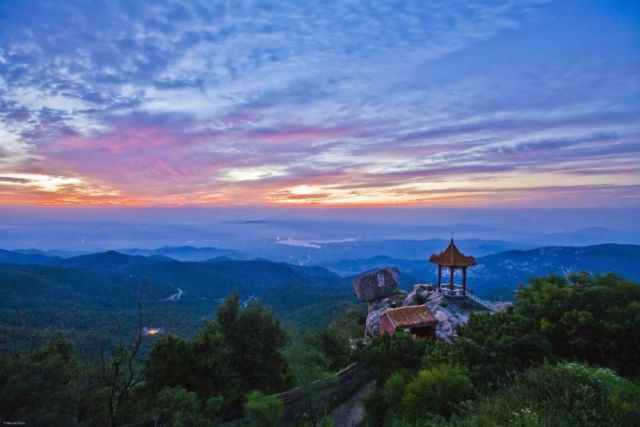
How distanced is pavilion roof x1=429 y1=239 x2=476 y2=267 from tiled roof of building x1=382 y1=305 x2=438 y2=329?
4.34 metres

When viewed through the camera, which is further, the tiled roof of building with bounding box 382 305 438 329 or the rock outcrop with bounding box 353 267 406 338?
the rock outcrop with bounding box 353 267 406 338

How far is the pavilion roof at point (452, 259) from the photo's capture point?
2578 cm

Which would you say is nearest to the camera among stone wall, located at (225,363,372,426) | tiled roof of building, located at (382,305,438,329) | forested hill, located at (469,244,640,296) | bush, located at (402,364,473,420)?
bush, located at (402,364,473,420)

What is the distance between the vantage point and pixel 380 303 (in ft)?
98.2

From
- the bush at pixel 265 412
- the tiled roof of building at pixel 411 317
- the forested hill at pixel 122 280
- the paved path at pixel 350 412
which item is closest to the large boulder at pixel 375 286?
the tiled roof of building at pixel 411 317

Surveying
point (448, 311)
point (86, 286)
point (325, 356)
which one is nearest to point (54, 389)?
point (325, 356)

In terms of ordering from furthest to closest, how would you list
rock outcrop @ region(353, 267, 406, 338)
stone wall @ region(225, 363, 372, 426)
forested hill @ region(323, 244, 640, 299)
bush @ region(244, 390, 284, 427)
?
forested hill @ region(323, 244, 640, 299), rock outcrop @ region(353, 267, 406, 338), stone wall @ region(225, 363, 372, 426), bush @ region(244, 390, 284, 427)

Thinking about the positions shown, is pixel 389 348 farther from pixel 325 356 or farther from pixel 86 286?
pixel 86 286

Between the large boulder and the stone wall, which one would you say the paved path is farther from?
the large boulder

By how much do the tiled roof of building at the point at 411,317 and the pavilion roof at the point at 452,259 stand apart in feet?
14.2

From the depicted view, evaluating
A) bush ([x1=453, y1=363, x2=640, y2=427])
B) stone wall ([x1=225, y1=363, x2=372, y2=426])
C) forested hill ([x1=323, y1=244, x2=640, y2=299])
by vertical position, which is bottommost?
forested hill ([x1=323, y1=244, x2=640, y2=299])

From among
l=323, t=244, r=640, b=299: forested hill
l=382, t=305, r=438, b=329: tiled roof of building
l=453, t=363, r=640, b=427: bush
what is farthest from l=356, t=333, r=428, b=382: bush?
l=323, t=244, r=640, b=299: forested hill

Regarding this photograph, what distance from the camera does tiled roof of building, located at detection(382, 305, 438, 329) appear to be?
2178 cm

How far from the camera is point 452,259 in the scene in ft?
85.7
